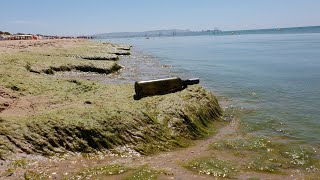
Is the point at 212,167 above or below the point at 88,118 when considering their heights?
below

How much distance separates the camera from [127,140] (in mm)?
11789

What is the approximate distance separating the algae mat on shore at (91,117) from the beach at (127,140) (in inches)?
1.2

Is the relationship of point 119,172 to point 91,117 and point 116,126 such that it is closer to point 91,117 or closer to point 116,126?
point 116,126

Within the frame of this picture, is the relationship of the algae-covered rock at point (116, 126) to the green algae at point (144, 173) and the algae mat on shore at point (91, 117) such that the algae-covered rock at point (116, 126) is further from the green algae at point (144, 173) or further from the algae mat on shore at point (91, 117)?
the green algae at point (144, 173)

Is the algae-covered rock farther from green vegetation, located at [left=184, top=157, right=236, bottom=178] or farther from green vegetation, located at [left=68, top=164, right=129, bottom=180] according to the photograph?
green vegetation, located at [left=184, top=157, right=236, bottom=178]

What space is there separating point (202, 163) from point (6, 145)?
5876mm

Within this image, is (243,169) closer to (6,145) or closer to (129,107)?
(129,107)

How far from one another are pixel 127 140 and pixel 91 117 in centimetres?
155

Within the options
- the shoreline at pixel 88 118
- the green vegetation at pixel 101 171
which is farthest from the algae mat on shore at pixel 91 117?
the green vegetation at pixel 101 171

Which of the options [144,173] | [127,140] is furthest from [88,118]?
[144,173]

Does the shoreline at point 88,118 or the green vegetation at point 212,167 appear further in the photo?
the shoreline at point 88,118

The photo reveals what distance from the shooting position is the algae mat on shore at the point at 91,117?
1073 centimetres

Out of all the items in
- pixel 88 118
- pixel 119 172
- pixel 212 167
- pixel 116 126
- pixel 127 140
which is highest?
pixel 88 118

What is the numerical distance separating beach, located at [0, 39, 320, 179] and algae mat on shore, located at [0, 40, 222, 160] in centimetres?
3
